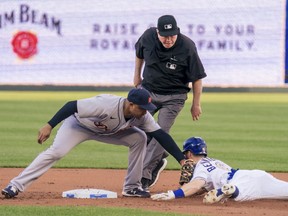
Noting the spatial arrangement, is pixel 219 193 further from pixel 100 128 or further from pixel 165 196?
pixel 100 128

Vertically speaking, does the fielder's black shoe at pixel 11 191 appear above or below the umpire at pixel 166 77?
below

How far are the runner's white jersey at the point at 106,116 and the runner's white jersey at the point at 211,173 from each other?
0.55 meters

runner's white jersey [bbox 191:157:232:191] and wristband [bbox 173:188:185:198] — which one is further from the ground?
runner's white jersey [bbox 191:157:232:191]

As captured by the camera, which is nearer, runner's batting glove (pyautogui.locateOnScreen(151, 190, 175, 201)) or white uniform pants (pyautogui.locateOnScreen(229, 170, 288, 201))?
runner's batting glove (pyautogui.locateOnScreen(151, 190, 175, 201))

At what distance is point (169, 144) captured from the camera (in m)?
8.55

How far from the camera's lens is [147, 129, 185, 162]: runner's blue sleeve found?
8.50 meters

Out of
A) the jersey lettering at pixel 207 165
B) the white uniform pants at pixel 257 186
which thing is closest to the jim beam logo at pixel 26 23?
the jersey lettering at pixel 207 165

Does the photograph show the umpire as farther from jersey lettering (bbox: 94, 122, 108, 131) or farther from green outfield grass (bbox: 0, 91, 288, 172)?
green outfield grass (bbox: 0, 91, 288, 172)

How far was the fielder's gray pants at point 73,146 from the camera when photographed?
843cm

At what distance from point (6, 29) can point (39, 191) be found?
18.0m

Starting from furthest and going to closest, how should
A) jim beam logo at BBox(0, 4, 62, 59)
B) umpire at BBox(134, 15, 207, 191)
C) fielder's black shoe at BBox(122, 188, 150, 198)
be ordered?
jim beam logo at BBox(0, 4, 62, 59)
umpire at BBox(134, 15, 207, 191)
fielder's black shoe at BBox(122, 188, 150, 198)

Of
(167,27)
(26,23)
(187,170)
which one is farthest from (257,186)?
(26,23)

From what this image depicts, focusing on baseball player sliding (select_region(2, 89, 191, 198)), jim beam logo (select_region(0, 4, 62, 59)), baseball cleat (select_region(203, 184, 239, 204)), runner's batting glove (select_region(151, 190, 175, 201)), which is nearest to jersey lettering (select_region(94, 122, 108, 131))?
baseball player sliding (select_region(2, 89, 191, 198))

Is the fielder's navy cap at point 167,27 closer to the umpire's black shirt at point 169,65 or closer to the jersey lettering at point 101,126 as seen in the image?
the umpire's black shirt at point 169,65
